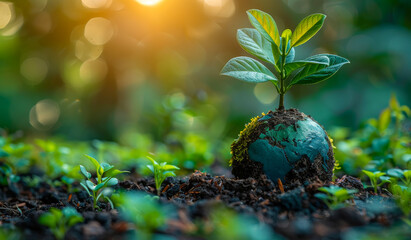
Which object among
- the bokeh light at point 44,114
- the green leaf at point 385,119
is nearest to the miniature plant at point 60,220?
the green leaf at point 385,119

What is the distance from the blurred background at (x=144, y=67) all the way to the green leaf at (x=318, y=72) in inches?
120

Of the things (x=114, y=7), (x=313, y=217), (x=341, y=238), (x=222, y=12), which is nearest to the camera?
(x=341, y=238)

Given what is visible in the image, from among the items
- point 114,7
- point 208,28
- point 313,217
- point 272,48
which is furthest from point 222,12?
point 313,217

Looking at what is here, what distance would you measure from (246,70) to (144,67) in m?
4.47

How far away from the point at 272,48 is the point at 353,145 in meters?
1.46

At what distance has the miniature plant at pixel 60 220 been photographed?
1.11 m

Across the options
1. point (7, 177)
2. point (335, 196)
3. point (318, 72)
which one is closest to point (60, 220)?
point (335, 196)

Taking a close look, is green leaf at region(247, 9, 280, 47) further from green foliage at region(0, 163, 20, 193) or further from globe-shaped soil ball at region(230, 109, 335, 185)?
green foliage at region(0, 163, 20, 193)

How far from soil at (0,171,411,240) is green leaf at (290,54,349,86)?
0.52m

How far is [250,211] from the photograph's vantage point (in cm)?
129

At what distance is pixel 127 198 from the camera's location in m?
1.09

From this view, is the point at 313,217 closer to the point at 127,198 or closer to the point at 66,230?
the point at 127,198

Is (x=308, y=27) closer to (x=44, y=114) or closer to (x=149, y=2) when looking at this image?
(x=149, y=2)

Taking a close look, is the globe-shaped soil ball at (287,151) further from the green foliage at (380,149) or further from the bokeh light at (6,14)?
the bokeh light at (6,14)
